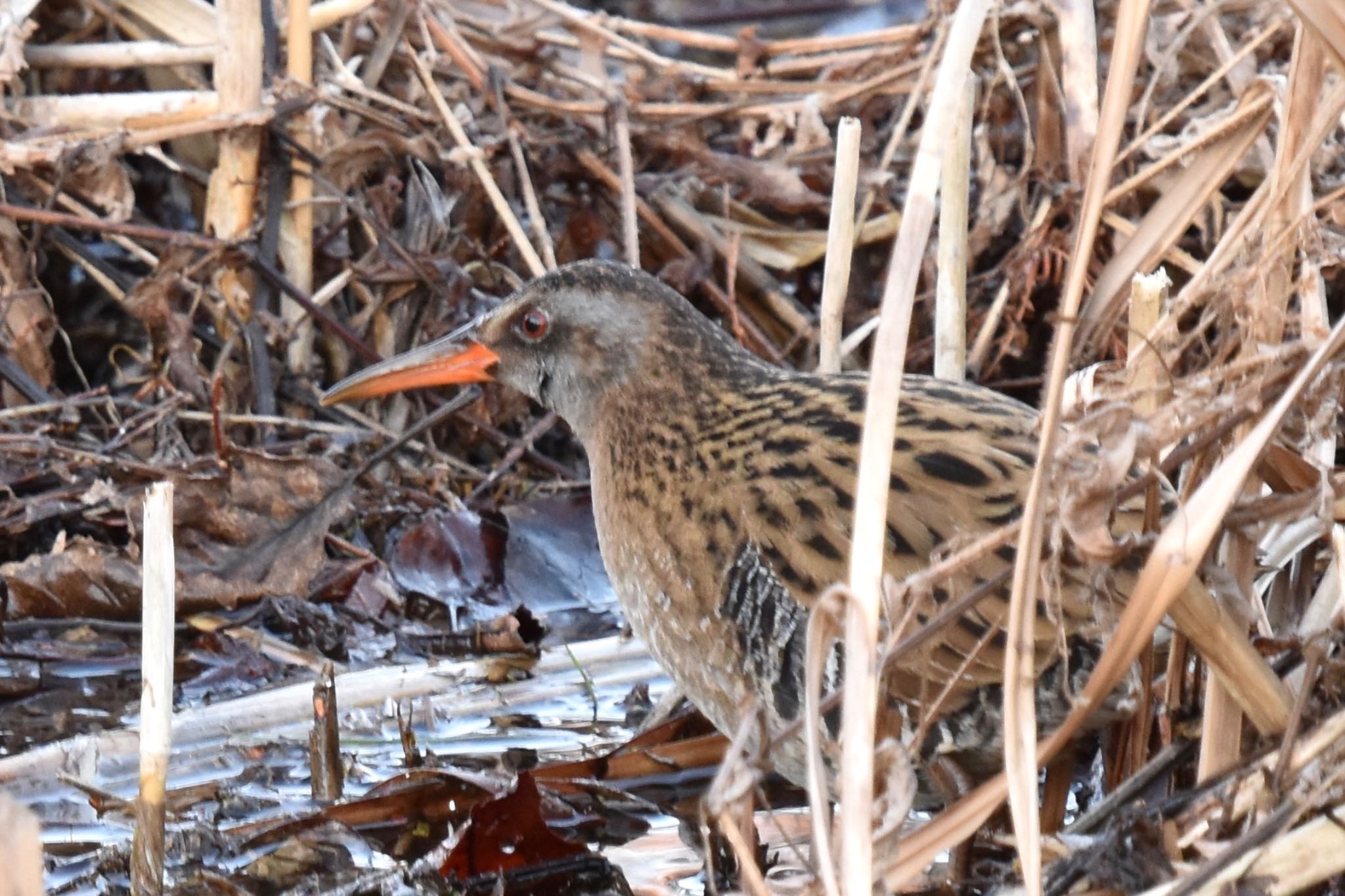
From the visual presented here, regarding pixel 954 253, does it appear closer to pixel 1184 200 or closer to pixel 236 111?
pixel 1184 200

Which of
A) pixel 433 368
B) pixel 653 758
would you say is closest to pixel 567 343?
pixel 433 368

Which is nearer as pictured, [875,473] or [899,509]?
[875,473]

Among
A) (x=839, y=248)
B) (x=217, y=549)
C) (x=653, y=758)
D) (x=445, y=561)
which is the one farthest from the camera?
(x=445, y=561)

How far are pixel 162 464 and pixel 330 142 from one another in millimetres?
895

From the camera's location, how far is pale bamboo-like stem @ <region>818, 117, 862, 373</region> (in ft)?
9.98

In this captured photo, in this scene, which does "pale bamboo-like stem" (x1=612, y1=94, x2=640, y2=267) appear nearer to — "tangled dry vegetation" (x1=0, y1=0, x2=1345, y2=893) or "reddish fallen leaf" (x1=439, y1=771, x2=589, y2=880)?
"tangled dry vegetation" (x1=0, y1=0, x2=1345, y2=893)

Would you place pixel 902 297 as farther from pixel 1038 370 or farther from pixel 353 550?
pixel 1038 370

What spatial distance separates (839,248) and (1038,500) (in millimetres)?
1499

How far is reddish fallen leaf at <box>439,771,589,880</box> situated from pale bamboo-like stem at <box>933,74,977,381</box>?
122 cm

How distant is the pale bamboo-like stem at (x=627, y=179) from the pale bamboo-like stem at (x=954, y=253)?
A: 77 cm

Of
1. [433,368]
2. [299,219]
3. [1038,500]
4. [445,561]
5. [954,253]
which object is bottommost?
[445,561]

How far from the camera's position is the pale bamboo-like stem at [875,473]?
1708 mm

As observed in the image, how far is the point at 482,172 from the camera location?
13.6 feet

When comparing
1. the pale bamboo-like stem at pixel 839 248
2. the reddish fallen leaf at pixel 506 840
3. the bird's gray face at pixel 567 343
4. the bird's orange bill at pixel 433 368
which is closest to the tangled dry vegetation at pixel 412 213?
the pale bamboo-like stem at pixel 839 248
